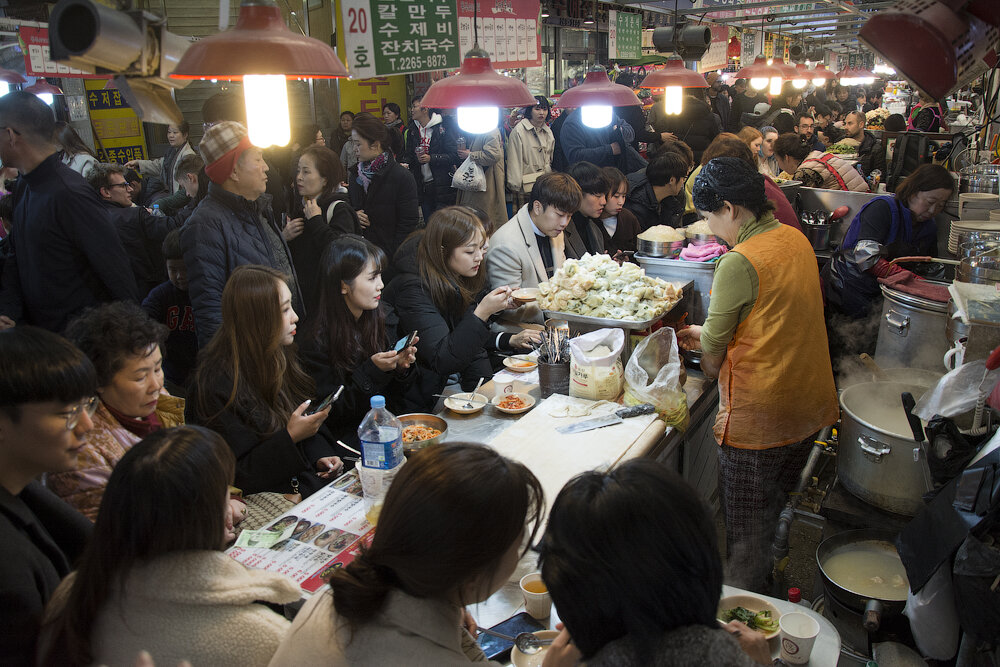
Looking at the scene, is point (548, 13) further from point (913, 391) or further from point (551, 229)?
point (913, 391)

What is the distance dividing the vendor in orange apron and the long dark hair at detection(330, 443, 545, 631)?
6.31 ft

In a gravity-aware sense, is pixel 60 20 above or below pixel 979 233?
above

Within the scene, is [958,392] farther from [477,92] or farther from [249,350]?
[249,350]

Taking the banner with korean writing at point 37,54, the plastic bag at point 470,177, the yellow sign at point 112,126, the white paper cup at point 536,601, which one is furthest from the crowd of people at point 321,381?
the yellow sign at point 112,126

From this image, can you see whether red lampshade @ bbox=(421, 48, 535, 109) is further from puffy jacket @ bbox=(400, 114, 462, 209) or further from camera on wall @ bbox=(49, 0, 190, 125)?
puffy jacket @ bbox=(400, 114, 462, 209)

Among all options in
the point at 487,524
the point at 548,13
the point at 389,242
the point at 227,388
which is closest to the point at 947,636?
the point at 487,524

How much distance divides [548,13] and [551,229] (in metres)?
7.73

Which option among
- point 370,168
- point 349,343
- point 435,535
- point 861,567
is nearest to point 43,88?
point 370,168

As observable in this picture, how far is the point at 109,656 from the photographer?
59.6 inches

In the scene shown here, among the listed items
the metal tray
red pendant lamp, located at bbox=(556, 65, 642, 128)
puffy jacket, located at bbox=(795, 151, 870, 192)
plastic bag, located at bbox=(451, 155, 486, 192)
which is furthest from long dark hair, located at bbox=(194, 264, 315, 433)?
puffy jacket, located at bbox=(795, 151, 870, 192)

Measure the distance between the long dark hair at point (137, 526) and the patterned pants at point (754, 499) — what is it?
8.27 feet

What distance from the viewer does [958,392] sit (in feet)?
8.61

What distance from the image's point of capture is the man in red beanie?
12.1ft

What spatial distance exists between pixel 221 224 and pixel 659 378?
96.7 inches
